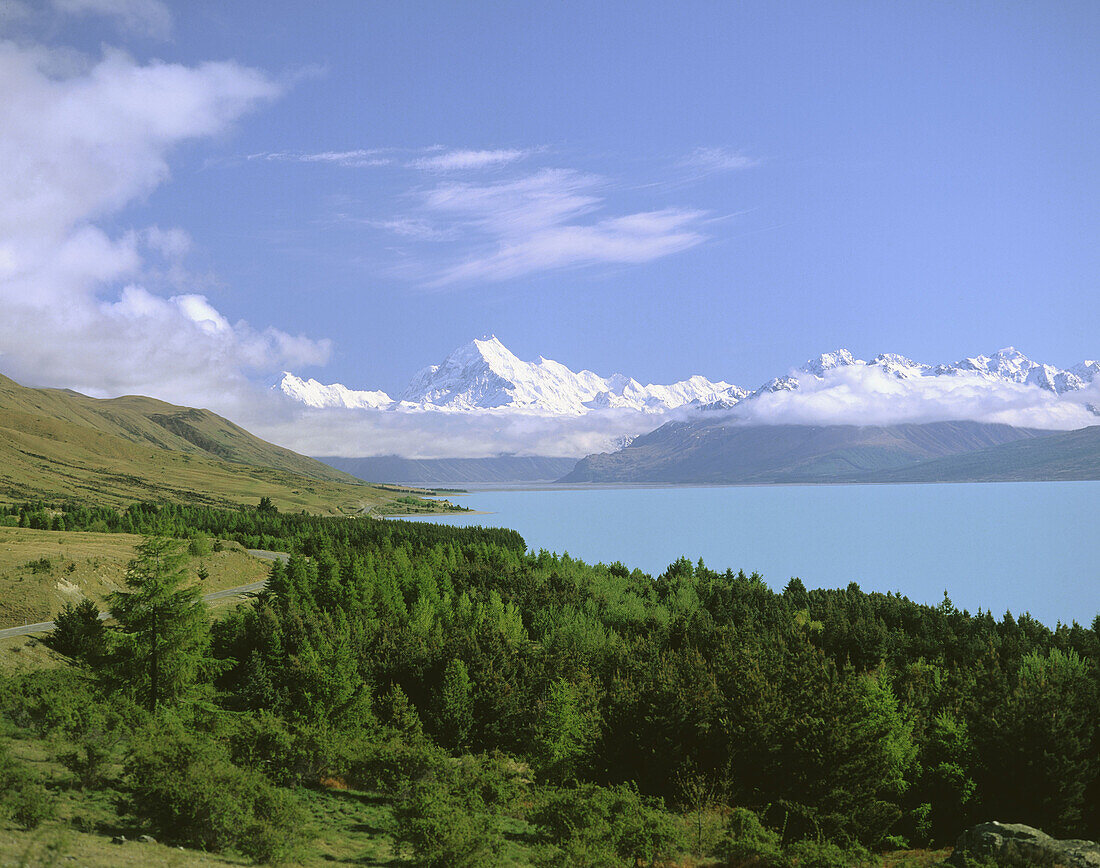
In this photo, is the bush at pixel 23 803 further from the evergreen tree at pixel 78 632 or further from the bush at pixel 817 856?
the evergreen tree at pixel 78 632

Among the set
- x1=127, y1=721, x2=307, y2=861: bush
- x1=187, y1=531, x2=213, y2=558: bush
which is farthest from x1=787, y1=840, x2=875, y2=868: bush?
x1=187, y1=531, x2=213, y2=558: bush

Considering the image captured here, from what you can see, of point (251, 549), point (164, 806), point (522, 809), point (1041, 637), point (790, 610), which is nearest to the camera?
point (164, 806)

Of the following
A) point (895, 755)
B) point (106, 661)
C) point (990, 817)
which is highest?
point (106, 661)

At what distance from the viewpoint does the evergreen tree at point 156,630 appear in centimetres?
4800

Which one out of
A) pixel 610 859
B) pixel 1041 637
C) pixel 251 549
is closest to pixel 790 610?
pixel 1041 637

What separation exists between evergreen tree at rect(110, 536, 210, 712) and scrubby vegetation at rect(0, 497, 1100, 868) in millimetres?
139

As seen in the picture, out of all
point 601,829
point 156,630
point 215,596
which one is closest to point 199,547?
point 215,596

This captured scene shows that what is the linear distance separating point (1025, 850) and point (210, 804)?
36321 millimetres

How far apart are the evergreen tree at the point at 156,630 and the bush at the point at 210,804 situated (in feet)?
45.1

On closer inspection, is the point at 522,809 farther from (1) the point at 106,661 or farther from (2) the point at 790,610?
(2) the point at 790,610

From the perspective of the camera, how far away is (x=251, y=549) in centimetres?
15400

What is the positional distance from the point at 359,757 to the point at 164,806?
16733mm

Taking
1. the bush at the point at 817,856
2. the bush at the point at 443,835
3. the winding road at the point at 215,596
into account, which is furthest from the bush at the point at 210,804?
the winding road at the point at 215,596

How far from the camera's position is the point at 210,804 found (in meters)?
31.6
